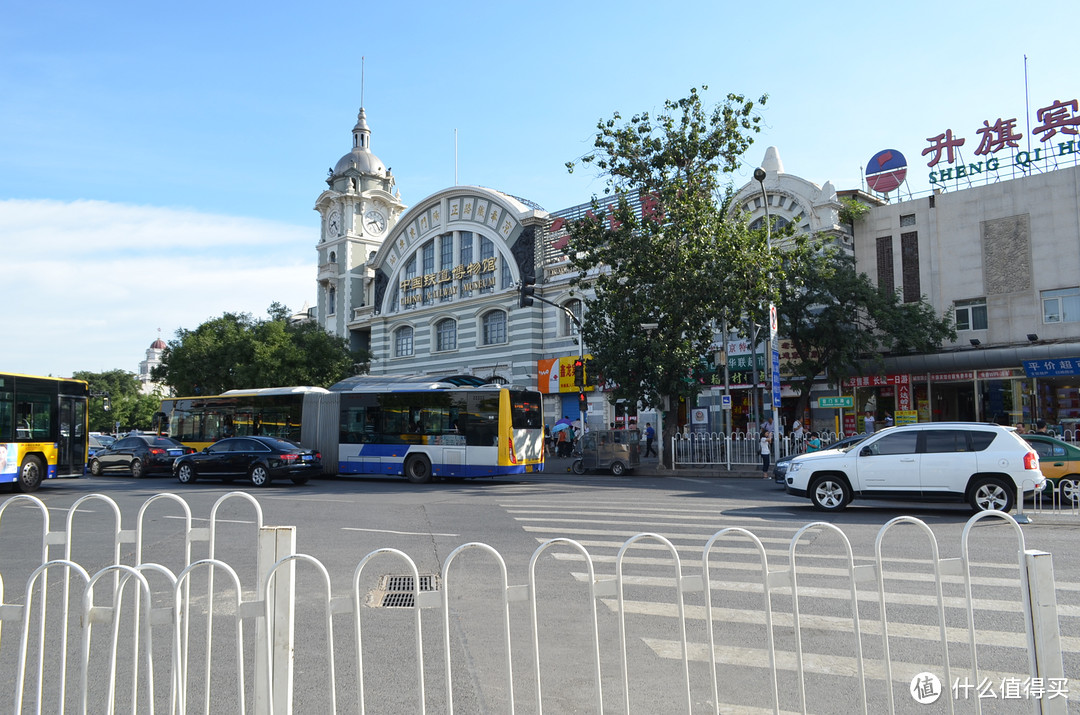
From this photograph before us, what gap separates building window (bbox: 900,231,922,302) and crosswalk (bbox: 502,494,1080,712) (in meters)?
21.9

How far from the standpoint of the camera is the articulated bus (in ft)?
74.7

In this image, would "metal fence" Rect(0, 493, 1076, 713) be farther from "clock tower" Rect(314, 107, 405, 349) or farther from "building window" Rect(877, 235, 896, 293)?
"clock tower" Rect(314, 107, 405, 349)

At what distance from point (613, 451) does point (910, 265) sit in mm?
14362

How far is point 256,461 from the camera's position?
22.2 m

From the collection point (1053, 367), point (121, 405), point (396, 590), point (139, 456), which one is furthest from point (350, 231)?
point (121, 405)

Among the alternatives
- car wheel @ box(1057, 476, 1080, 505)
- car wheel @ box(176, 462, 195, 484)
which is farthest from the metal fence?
car wheel @ box(176, 462, 195, 484)

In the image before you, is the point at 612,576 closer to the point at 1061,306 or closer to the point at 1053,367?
the point at 1053,367

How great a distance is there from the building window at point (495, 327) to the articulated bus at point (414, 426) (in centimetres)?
1631

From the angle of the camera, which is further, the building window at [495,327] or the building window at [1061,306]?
the building window at [495,327]

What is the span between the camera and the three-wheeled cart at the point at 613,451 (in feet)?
83.9

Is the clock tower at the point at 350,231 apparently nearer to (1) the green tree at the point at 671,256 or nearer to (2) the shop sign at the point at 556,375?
(2) the shop sign at the point at 556,375

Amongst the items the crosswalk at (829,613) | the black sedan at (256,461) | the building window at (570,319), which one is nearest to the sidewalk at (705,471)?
the black sedan at (256,461)

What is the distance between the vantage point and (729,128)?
24797mm

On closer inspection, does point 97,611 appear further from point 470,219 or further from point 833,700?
point 470,219
